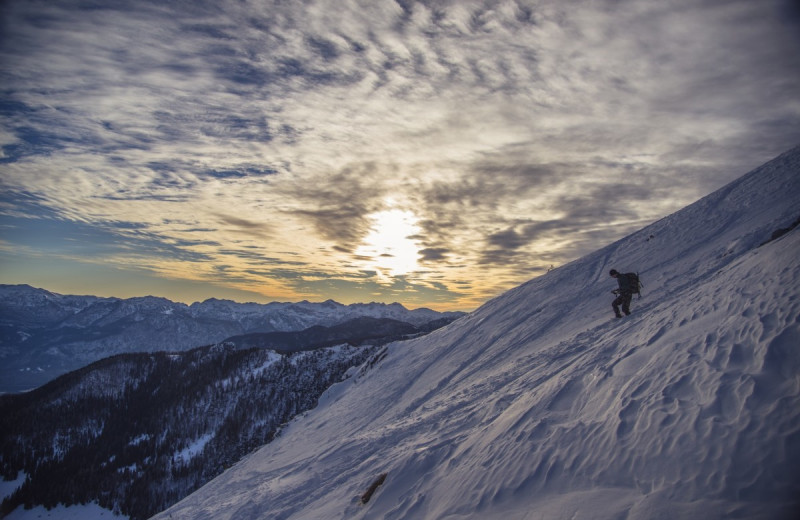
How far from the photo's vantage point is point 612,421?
27.6 ft

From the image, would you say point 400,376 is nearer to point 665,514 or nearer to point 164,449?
point 665,514

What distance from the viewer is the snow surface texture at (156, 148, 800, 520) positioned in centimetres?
623

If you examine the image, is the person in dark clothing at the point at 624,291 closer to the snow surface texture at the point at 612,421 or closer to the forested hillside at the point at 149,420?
the snow surface texture at the point at 612,421

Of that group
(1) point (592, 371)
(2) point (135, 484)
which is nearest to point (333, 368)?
(2) point (135, 484)

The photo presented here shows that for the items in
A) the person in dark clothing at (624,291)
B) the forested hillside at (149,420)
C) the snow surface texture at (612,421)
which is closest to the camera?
the snow surface texture at (612,421)

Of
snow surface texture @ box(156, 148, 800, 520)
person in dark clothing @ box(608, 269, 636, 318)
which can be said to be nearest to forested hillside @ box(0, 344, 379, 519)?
snow surface texture @ box(156, 148, 800, 520)

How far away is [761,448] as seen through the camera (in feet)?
19.4

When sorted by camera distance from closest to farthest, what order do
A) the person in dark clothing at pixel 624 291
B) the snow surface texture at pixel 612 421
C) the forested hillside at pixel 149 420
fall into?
1. the snow surface texture at pixel 612 421
2. the person in dark clothing at pixel 624 291
3. the forested hillside at pixel 149 420

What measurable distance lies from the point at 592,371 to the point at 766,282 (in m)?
5.48

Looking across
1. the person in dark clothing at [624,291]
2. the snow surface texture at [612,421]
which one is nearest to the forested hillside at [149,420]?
the snow surface texture at [612,421]

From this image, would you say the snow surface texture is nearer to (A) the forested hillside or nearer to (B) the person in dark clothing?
(B) the person in dark clothing

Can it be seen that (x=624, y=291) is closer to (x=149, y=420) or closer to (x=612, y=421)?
(x=612, y=421)

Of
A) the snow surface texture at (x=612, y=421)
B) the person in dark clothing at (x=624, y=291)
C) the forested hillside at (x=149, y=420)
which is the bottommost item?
the forested hillside at (x=149, y=420)

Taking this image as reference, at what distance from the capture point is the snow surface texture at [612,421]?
6230 millimetres
